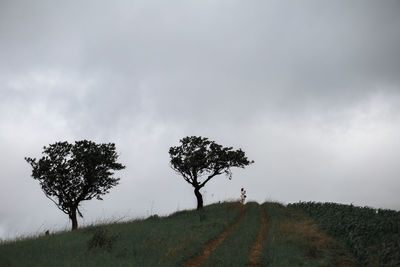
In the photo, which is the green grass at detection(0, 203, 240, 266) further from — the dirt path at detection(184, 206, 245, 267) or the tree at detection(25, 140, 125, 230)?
the tree at detection(25, 140, 125, 230)

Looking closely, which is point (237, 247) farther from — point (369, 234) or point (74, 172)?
point (74, 172)

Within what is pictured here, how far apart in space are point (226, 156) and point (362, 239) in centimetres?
2584

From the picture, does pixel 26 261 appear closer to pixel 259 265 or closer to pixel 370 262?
Answer: pixel 259 265

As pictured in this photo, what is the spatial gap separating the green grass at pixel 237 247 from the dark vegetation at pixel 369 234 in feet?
17.0

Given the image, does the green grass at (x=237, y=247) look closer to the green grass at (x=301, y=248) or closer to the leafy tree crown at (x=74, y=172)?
the green grass at (x=301, y=248)

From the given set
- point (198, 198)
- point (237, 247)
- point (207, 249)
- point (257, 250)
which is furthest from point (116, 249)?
point (198, 198)

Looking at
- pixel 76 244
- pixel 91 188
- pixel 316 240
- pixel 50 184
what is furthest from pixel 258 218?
pixel 50 184

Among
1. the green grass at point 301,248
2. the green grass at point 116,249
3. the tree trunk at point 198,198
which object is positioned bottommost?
the green grass at point 301,248

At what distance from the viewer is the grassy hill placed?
47.7 ft

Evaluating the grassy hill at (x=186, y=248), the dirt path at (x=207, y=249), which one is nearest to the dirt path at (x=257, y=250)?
the grassy hill at (x=186, y=248)

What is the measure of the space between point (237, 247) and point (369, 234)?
7913 millimetres

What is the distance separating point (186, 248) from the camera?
55.3 feet

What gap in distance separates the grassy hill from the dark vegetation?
0.95 feet

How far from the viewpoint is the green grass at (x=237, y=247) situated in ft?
49.1
